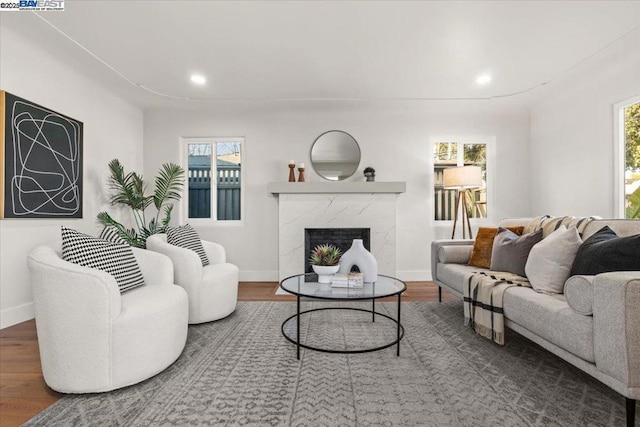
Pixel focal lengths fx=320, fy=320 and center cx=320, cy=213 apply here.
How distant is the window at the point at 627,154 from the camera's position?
3.22 metres

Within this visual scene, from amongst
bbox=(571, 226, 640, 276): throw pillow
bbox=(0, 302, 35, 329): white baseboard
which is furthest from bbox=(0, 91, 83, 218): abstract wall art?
bbox=(571, 226, 640, 276): throw pillow

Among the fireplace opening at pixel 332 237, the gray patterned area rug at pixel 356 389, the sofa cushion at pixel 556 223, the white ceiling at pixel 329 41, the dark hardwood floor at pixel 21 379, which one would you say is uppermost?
the white ceiling at pixel 329 41

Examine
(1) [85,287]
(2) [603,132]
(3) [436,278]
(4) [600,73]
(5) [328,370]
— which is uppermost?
(4) [600,73]

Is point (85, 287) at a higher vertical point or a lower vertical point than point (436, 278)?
higher

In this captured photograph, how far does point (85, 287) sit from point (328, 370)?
54.2 inches

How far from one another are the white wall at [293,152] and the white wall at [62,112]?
2.16 feet

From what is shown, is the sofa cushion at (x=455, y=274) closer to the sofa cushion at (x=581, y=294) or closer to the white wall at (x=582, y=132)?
the sofa cushion at (x=581, y=294)

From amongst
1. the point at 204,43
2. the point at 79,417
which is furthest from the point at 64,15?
the point at 79,417

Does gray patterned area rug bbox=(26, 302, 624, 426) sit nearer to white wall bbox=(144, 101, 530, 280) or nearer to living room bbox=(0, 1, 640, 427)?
living room bbox=(0, 1, 640, 427)

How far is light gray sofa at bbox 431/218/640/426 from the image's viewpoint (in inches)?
50.1

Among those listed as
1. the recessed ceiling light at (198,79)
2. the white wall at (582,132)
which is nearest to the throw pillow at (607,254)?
the white wall at (582,132)

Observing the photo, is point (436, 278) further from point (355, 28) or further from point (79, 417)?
point (79, 417)

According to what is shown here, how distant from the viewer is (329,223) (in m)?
4.36

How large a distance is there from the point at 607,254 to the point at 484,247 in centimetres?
125
